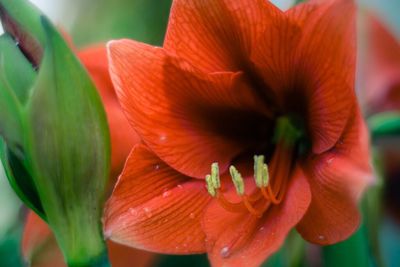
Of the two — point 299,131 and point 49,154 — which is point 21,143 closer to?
point 49,154

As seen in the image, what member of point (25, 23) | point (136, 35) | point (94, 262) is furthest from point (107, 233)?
point (136, 35)

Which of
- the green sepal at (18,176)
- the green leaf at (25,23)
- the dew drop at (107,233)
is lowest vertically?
the dew drop at (107,233)

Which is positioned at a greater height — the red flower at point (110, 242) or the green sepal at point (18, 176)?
the green sepal at point (18, 176)

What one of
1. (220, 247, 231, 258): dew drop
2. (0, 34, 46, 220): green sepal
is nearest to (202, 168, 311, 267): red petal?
(220, 247, 231, 258): dew drop

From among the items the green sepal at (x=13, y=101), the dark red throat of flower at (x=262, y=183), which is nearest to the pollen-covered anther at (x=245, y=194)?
the dark red throat of flower at (x=262, y=183)

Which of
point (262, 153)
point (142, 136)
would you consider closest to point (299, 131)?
point (262, 153)

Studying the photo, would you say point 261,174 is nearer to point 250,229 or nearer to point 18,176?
point 250,229

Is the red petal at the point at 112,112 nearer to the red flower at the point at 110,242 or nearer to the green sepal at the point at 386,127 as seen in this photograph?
the red flower at the point at 110,242
